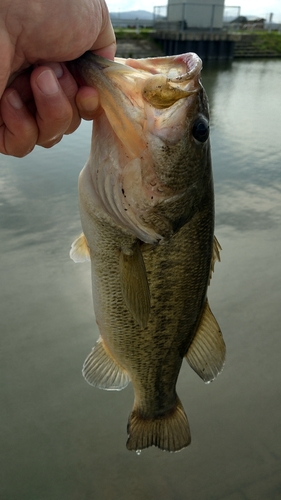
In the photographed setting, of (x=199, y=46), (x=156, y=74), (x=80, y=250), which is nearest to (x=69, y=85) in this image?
(x=156, y=74)

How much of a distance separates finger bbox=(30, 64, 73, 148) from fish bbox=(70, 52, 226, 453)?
0.09 metres

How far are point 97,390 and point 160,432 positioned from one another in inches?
32.5

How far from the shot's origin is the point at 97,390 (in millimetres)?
2529

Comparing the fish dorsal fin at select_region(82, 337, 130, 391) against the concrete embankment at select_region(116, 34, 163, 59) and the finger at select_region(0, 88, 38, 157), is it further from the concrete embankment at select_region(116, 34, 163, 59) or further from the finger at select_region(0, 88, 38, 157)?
the concrete embankment at select_region(116, 34, 163, 59)

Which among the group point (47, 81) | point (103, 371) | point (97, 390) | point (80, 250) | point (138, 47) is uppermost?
point (47, 81)

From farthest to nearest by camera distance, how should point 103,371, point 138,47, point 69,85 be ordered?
point 138,47
point 103,371
point 69,85

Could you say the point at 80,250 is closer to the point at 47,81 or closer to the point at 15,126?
the point at 15,126

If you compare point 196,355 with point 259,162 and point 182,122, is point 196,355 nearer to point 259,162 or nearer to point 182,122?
point 182,122

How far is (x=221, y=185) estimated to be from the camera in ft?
16.6

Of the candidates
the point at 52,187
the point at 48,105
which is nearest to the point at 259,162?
the point at 52,187

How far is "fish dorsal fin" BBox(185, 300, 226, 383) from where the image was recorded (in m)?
1.65

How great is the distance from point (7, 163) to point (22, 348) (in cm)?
322

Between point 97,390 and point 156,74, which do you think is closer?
point 156,74

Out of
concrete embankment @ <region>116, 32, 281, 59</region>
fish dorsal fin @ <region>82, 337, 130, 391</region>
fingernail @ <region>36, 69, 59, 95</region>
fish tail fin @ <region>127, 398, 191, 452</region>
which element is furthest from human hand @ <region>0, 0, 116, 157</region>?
concrete embankment @ <region>116, 32, 281, 59</region>
